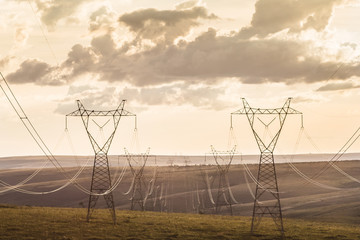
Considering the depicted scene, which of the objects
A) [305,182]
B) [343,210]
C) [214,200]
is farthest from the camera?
[305,182]

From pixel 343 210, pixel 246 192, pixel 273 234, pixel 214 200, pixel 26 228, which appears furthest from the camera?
pixel 246 192

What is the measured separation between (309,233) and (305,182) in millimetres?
123791

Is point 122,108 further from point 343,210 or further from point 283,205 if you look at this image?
point 283,205

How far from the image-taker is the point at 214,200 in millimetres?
157500

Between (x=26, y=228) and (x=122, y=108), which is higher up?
(x=122, y=108)

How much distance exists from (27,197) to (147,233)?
468 ft

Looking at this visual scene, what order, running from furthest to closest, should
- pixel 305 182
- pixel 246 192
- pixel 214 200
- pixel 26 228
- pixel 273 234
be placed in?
1. pixel 305 182
2. pixel 246 192
3. pixel 214 200
4. pixel 273 234
5. pixel 26 228

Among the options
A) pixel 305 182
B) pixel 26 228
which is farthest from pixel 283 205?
pixel 26 228

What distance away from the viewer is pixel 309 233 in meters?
63.5

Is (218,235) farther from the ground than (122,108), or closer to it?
closer to it

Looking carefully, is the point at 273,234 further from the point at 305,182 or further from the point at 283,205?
the point at 305,182

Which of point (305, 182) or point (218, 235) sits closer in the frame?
point (218, 235)

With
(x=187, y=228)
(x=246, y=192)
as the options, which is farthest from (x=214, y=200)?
(x=187, y=228)

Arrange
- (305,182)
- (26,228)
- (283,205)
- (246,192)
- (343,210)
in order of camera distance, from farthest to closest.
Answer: (305,182) < (246,192) < (283,205) < (343,210) < (26,228)
